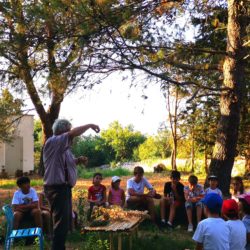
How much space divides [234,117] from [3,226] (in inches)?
163

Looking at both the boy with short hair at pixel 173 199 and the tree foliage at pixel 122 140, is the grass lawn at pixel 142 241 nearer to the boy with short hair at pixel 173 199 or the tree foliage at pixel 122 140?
the boy with short hair at pixel 173 199

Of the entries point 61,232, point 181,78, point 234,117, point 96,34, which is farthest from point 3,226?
point 234,117

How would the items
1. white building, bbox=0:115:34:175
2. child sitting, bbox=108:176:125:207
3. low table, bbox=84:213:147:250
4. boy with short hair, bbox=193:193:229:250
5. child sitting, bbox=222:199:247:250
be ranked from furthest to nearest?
white building, bbox=0:115:34:175, child sitting, bbox=108:176:125:207, low table, bbox=84:213:147:250, child sitting, bbox=222:199:247:250, boy with short hair, bbox=193:193:229:250

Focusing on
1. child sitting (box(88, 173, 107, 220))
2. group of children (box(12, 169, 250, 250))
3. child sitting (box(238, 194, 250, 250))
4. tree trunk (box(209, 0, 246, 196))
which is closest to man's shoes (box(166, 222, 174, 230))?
group of children (box(12, 169, 250, 250))

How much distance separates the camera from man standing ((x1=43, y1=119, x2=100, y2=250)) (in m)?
4.77

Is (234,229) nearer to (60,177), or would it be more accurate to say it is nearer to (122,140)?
(60,177)

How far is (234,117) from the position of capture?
8180mm

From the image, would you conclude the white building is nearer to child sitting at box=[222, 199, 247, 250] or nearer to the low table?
the low table

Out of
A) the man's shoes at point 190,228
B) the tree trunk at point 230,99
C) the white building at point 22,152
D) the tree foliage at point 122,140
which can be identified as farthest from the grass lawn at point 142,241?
the tree foliage at point 122,140

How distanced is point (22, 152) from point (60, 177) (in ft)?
65.1

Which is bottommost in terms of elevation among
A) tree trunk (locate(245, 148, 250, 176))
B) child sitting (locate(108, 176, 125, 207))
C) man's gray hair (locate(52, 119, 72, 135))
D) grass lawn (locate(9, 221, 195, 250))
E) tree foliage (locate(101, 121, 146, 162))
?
grass lawn (locate(9, 221, 195, 250))

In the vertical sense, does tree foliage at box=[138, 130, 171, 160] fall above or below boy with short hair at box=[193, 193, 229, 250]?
above

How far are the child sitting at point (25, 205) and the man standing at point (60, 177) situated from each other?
6.09 ft

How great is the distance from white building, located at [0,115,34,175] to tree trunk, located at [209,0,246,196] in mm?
16553
